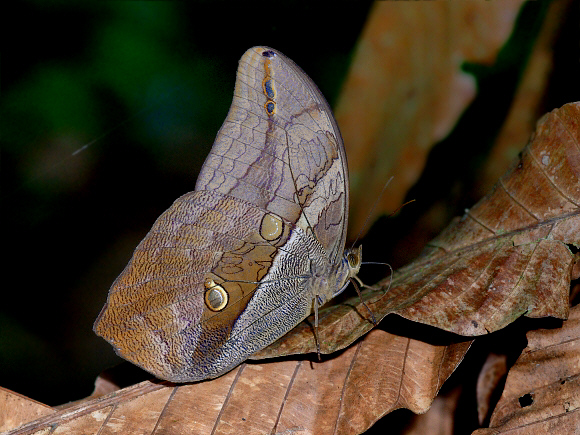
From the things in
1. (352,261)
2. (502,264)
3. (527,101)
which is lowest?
(352,261)

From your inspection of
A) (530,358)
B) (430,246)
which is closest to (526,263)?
(530,358)

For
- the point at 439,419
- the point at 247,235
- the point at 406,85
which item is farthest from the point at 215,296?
the point at 406,85

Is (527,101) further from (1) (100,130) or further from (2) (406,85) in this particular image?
(1) (100,130)

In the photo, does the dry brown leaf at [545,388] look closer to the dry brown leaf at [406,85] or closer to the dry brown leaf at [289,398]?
the dry brown leaf at [289,398]

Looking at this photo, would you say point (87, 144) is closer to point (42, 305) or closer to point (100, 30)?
point (100, 30)

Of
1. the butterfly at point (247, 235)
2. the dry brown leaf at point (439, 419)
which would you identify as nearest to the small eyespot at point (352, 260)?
the butterfly at point (247, 235)

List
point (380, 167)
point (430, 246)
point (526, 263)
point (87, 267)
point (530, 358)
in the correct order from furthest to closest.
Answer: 1. point (87, 267)
2. point (380, 167)
3. point (430, 246)
4. point (526, 263)
5. point (530, 358)
